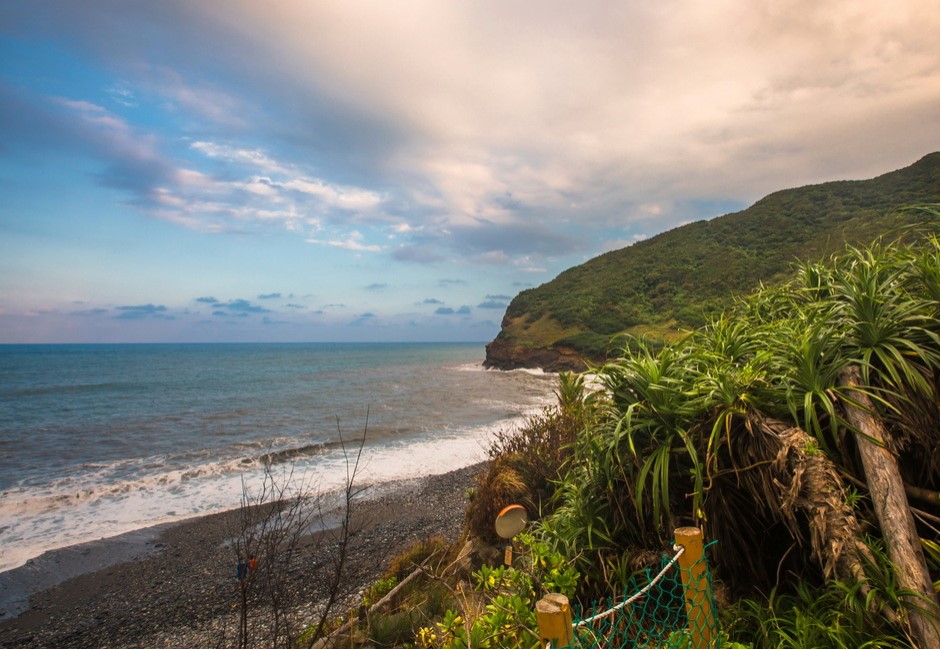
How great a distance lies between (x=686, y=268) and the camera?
4891 centimetres

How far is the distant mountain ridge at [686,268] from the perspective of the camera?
128ft

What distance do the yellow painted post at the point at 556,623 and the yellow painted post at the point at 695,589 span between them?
767 millimetres

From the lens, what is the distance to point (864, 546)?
2.27 metres

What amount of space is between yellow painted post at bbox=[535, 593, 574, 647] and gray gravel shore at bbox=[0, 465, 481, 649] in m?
3.92

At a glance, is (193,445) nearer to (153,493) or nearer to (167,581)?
(153,493)

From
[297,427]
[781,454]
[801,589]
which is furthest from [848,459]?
[297,427]

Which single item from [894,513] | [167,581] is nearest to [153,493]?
[167,581]

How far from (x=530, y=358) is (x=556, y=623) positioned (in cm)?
4971

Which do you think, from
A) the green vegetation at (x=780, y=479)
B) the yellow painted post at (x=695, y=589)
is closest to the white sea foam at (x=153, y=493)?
the green vegetation at (x=780, y=479)

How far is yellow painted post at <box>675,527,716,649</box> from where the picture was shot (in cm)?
223

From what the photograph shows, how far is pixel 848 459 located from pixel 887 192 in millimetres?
58847

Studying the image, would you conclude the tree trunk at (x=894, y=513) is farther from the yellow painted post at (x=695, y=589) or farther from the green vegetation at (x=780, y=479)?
the yellow painted post at (x=695, y=589)

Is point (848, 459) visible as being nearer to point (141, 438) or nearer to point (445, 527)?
point (445, 527)

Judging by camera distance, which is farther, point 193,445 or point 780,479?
point 193,445
